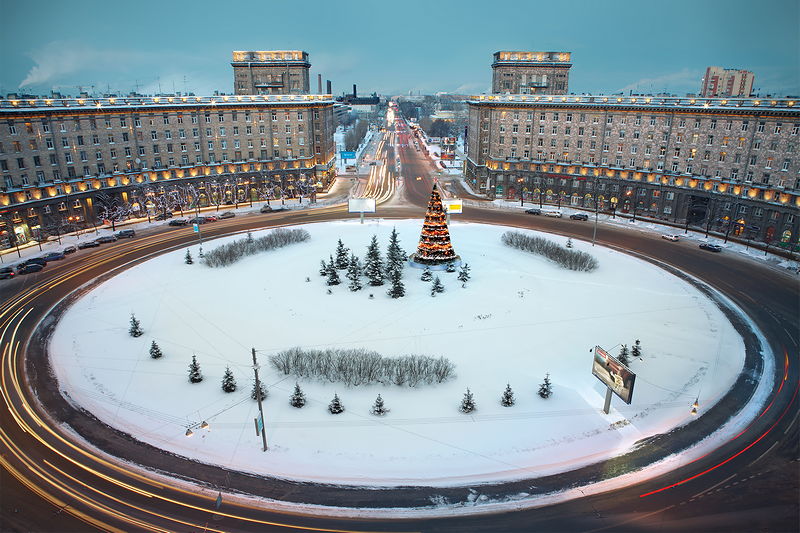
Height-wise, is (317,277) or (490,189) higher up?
(490,189)

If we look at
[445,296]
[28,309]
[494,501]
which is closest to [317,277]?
[445,296]

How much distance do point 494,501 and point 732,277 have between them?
4793cm

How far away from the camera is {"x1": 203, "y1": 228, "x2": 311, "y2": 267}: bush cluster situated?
2400 inches

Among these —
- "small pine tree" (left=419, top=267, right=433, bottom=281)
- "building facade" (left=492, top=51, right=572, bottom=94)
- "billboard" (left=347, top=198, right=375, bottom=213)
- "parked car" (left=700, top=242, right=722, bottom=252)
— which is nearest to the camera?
"small pine tree" (left=419, top=267, right=433, bottom=281)

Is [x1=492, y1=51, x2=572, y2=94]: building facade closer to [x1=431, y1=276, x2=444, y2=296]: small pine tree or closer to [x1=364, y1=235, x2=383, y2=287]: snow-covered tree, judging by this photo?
[x1=364, y1=235, x2=383, y2=287]: snow-covered tree

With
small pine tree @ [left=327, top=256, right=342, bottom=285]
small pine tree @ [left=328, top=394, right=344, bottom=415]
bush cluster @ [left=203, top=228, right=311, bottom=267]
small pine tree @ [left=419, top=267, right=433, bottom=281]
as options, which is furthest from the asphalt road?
small pine tree @ [left=419, top=267, right=433, bottom=281]

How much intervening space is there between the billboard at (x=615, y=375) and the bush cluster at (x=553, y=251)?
2719 cm

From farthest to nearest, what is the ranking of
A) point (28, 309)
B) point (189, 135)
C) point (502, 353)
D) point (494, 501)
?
point (189, 135), point (28, 309), point (502, 353), point (494, 501)

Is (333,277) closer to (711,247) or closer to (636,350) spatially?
(636,350)

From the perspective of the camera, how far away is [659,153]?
8275 centimetres

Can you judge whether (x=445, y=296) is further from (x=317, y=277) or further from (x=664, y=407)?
(x=664, y=407)

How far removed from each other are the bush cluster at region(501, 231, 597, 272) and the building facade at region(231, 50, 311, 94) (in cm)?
7209

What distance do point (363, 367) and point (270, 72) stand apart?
9888 cm

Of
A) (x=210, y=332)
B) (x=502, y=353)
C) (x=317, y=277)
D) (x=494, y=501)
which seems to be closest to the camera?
(x=494, y=501)
